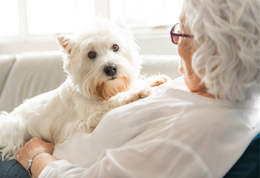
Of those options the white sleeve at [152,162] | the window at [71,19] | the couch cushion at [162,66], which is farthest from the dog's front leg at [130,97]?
the window at [71,19]

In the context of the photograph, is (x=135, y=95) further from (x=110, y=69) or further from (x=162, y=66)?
(x=162, y=66)

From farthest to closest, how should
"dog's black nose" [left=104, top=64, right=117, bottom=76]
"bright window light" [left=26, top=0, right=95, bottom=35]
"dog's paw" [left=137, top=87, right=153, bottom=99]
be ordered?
"bright window light" [left=26, top=0, right=95, bottom=35]
"dog's black nose" [left=104, top=64, right=117, bottom=76]
"dog's paw" [left=137, top=87, right=153, bottom=99]

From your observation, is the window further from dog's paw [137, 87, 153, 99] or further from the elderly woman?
the elderly woman

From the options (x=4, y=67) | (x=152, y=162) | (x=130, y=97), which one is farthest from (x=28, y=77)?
(x=152, y=162)

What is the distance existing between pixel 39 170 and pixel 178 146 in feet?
2.24

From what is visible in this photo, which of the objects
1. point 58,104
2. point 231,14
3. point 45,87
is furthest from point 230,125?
point 45,87

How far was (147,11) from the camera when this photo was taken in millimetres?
2799

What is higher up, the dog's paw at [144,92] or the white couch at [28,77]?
the dog's paw at [144,92]

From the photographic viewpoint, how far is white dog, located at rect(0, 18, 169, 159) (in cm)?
132

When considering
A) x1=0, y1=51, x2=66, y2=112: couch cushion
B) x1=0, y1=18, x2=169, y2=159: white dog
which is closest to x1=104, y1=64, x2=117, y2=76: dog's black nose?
x1=0, y1=18, x2=169, y2=159: white dog

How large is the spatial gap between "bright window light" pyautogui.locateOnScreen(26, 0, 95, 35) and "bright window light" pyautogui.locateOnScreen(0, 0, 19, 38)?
0.29 metres

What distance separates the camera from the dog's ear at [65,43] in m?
1.41

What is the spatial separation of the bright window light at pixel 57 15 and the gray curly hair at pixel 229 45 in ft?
8.88

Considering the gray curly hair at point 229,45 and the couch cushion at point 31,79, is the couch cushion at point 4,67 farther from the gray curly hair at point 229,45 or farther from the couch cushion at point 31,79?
the gray curly hair at point 229,45
